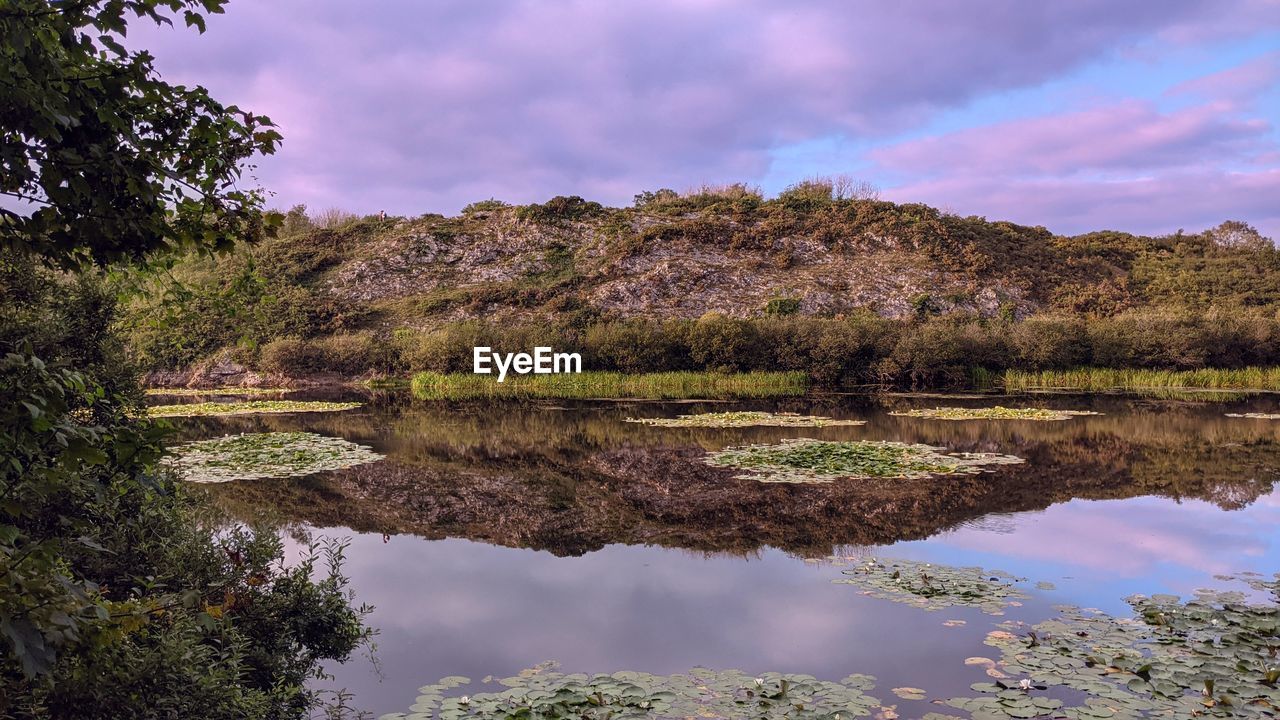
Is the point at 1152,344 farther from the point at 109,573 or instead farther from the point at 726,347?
the point at 109,573

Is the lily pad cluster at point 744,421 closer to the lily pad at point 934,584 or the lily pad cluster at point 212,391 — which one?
the lily pad at point 934,584

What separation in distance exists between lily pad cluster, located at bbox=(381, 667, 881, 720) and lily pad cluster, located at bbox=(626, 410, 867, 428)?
63.3ft

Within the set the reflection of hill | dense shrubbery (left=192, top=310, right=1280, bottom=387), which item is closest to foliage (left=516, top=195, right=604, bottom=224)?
dense shrubbery (left=192, top=310, right=1280, bottom=387)

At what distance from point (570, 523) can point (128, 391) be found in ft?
24.7

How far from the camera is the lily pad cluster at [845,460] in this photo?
17.5m

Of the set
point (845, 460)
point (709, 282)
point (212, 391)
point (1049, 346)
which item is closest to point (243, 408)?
point (212, 391)

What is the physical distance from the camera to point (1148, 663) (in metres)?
7.30

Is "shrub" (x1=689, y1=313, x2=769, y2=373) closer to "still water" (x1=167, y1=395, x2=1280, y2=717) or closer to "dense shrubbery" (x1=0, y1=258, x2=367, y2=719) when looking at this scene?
"still water" (x1=167, y1=395, x2=1280, y2=717)

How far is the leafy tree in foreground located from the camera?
3.52 meters

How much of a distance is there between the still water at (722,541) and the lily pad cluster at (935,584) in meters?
0.25

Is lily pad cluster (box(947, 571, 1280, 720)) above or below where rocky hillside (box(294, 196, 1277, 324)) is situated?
below

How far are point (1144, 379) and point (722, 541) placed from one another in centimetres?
3723

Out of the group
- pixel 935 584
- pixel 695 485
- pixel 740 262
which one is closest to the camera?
pixel 935 584

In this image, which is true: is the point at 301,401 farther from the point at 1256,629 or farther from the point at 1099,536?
the point at 1256,629
